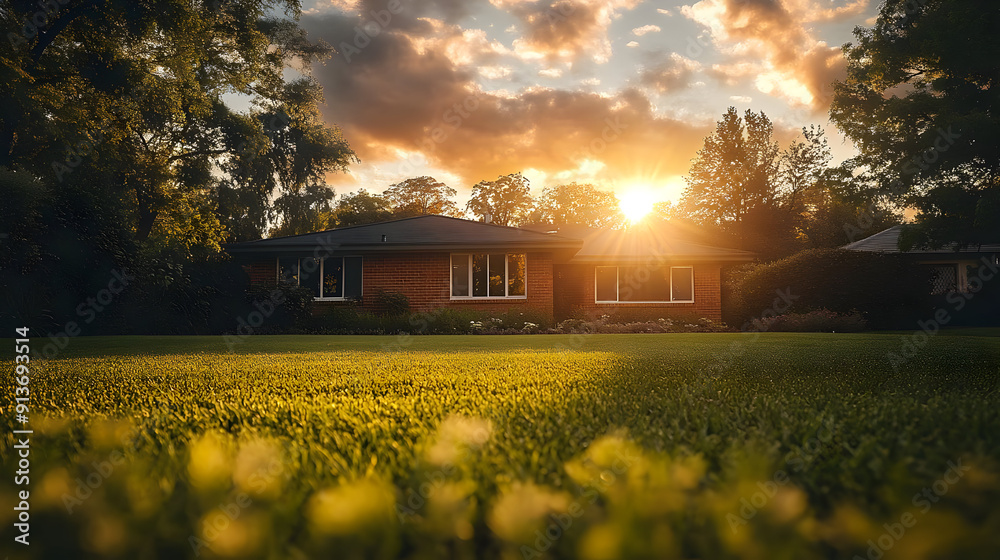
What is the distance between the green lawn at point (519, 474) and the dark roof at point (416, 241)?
14288mm

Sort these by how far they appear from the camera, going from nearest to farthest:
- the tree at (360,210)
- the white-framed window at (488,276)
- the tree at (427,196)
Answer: the white-framed window at (488,276) → the tree at (360,210) → the tree at (427,196)

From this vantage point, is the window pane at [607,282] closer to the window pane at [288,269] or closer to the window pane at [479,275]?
the window pane at [479,275]

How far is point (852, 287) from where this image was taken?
1786cm

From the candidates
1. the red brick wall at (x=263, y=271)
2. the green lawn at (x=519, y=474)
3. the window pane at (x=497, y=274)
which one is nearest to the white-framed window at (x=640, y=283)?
the window pane at (x=497, y=274)

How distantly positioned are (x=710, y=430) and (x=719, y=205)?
156 feet

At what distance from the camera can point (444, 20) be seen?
1116 cm

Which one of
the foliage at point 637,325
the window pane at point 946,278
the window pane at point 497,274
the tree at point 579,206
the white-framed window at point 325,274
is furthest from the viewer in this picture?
the tree at point 579,206

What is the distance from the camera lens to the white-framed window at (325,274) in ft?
60.2

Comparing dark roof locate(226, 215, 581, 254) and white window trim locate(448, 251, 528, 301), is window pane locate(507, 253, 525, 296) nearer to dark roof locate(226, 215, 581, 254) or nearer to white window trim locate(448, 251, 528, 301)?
A: white window trim locate(448, 251, 528, 301)

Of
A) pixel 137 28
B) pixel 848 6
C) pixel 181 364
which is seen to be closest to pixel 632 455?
pixel 181 364

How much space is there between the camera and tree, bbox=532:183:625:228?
58.6 m

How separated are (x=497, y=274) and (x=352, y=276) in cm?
496

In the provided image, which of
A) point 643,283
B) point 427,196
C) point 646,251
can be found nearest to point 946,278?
point 643,283

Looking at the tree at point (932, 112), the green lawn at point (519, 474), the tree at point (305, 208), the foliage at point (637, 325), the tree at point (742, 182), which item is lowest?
the foliage at point (637, 325)
